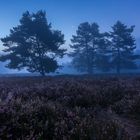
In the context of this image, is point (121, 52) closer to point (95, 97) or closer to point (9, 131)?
point (95, 97)

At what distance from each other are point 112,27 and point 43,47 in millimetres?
25317

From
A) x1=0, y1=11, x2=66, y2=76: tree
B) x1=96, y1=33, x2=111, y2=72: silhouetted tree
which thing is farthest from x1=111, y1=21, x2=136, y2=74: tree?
→ x1=0, y1=11, x2=66, y2=76: tree

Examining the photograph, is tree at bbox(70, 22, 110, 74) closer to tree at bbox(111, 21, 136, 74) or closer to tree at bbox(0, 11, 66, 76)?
tree at bbox(111, 21, 136, 74)

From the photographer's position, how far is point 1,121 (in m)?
5.59

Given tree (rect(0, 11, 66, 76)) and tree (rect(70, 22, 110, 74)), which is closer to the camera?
tree (rect(0, 11, 66, 76))

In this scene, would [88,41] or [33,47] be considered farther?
[88,41]

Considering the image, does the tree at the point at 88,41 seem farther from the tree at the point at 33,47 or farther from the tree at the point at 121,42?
the tree at the point at 33,47

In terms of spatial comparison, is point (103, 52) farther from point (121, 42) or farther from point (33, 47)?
point (33, 47)

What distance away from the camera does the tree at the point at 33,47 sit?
39344 mm

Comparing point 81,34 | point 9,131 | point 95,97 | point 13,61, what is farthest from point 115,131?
point 81,34

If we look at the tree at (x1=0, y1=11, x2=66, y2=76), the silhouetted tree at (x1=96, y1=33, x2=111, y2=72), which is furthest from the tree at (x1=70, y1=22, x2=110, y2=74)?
the tree at (x1=0, y1=11, x2=66, y2=76)

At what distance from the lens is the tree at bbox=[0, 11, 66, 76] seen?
39.3m

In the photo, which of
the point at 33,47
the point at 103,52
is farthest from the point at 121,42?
the point at 33,47

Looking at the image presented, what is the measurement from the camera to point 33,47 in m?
40.2
